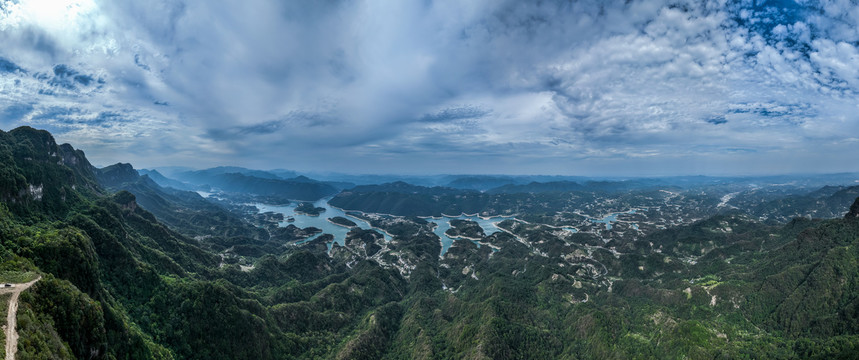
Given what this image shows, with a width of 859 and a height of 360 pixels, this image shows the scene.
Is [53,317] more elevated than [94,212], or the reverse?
[94,212]

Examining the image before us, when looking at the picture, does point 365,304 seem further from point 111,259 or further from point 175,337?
point 111,259

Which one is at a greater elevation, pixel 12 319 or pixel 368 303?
pixel 12 319

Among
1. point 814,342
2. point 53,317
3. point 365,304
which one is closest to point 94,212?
point 53,317

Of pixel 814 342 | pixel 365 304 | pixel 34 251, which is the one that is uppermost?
pixel 34 251

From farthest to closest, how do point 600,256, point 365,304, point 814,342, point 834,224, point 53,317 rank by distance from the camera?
1. point 600,256
2. point 365,304
3. point 834,224
4. point 814,342
5. point 53,317

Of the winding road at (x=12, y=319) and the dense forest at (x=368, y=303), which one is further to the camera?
the dense forest at (x=368, y=303)

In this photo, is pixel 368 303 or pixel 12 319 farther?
pixel 368 303

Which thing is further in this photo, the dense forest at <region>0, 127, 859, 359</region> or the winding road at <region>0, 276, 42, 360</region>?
the dense forest at <region>0, 127, 859, 359</region>

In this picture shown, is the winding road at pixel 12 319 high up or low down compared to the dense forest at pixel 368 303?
up
